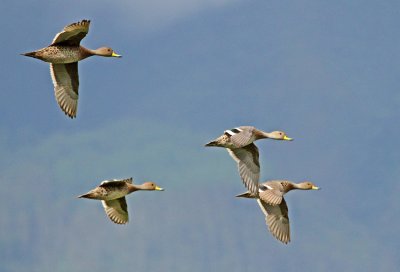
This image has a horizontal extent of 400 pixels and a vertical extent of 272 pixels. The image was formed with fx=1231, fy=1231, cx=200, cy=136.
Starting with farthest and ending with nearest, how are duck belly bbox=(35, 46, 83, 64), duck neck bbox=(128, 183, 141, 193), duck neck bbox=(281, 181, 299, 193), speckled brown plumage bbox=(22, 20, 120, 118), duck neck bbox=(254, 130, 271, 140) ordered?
duck neck bbox=(281, 181, 299, 193), duck neck bbox=(254, 130, 271, 140), duck neck bbox=(128, 183, 141, 193), duck belly bbox=(35, 46, 83, 64), speckled brown plumage bbox=(22, 20, 120, 118)

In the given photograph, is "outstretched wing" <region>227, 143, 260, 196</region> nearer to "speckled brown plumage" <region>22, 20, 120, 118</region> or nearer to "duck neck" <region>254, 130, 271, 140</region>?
"duck neck" <region>254, 130, 271, 140</region>

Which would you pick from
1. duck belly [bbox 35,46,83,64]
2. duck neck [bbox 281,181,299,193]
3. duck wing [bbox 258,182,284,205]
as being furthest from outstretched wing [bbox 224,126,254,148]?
duck belly [bbox 35,46,83,64]

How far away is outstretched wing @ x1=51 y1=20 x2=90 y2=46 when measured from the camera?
38.3m

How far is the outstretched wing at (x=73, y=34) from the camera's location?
3827 centimetres

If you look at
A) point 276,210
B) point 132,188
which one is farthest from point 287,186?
point 132,188

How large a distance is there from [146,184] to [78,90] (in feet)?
12.9

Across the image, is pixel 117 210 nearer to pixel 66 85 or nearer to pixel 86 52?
pixel 66 85

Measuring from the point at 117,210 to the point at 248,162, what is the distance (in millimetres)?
4804

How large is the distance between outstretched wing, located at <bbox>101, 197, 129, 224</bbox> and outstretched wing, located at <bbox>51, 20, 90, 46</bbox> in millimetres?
5721

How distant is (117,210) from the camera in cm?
4194

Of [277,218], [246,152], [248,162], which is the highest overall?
[246,152]

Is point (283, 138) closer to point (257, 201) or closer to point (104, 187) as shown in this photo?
point (257, 201)

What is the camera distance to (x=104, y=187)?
131 feet

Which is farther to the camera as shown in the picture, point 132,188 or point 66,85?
point 66,85
